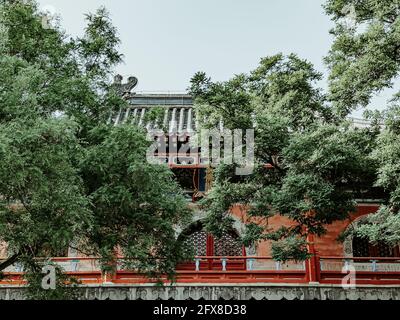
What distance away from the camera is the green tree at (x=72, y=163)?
→ 6.04 metres

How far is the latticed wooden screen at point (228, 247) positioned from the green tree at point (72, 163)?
5.87 m

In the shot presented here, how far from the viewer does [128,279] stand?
441 inches

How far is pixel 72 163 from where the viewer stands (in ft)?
22.6

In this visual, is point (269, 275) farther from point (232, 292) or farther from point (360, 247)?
point (360, 247)

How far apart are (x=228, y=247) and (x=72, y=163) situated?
7.62 meters

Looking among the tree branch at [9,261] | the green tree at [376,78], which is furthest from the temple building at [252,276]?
the tree branch at [9,261]

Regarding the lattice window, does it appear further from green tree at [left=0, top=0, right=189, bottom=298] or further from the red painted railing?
green tree at [left=0, top=0, right=189, bottom=298]

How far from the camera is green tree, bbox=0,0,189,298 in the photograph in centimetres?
604

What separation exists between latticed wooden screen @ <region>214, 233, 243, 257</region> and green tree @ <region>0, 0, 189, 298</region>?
5866mm

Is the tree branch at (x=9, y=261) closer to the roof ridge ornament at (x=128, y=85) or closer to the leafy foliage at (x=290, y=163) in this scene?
the leafy foliage at (x=290, y=163)

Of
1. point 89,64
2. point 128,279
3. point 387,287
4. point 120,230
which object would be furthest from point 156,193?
point 387,287

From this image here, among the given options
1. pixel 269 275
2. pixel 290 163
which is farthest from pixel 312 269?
pixel 290 163
